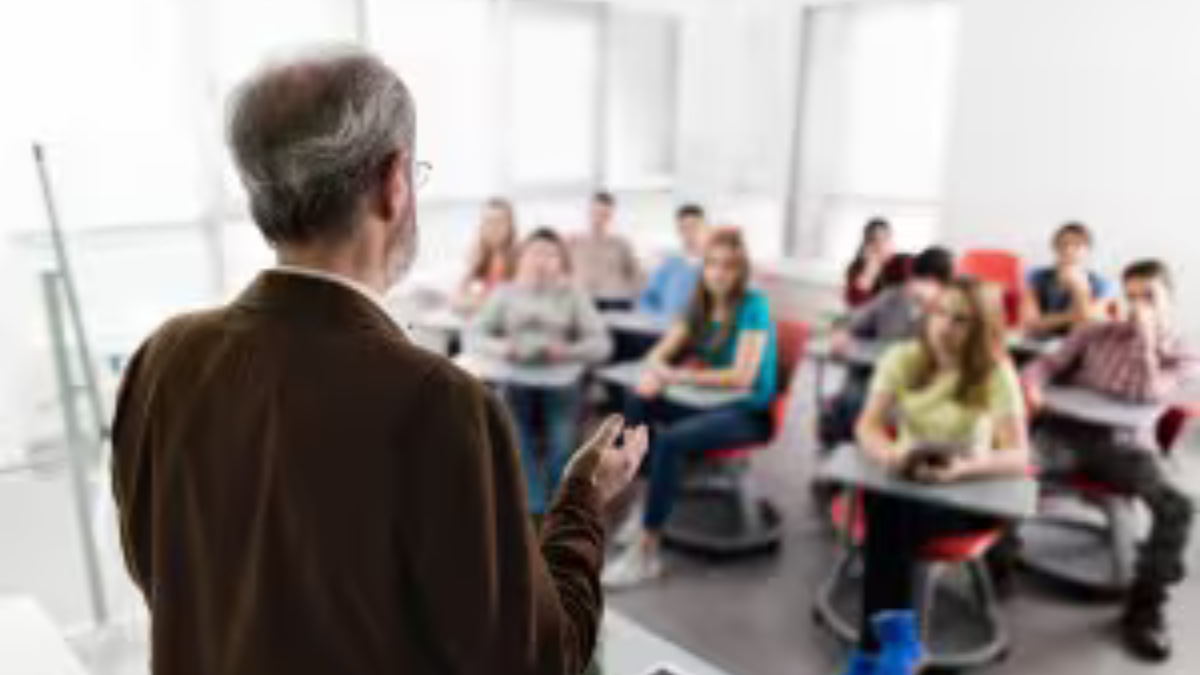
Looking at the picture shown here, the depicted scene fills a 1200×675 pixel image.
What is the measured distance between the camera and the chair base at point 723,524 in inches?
140

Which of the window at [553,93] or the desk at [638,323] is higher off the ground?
the window at [553,93]

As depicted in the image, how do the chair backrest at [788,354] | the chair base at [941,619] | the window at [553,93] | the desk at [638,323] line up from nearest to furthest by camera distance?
1. the chair base at [941,619]
2. the chair backrest at [788,354]
3. the desk at [638,323]
4. the window at [553,93]

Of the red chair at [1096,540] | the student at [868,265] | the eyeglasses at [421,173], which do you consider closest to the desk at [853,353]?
the student at [868,265]

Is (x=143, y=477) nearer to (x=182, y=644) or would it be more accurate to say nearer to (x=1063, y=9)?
(x=182, y=644)

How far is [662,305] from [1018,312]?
5.84 feet

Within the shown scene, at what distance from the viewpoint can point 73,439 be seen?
8.09 ft

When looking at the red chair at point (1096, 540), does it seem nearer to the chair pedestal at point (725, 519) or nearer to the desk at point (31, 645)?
the chair pedestal at point (725, 519)

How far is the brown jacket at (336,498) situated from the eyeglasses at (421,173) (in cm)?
15

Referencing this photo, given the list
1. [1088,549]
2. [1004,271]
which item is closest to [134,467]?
[1088,549]

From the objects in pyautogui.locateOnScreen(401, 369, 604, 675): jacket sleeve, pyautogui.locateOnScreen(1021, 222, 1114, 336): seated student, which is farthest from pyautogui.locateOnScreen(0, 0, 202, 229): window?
pyautogui.locateOnScreen(1021, 222, 1114, 336): seated student

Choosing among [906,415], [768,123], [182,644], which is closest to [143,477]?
[182,644]

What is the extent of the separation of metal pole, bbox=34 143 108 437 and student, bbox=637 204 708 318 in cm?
285

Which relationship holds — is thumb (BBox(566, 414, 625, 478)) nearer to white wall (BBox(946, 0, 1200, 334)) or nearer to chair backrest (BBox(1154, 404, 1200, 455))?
chair backrest (BBox(1154, 404, 1200, 455))

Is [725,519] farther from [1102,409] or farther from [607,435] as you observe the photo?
[607,435]
